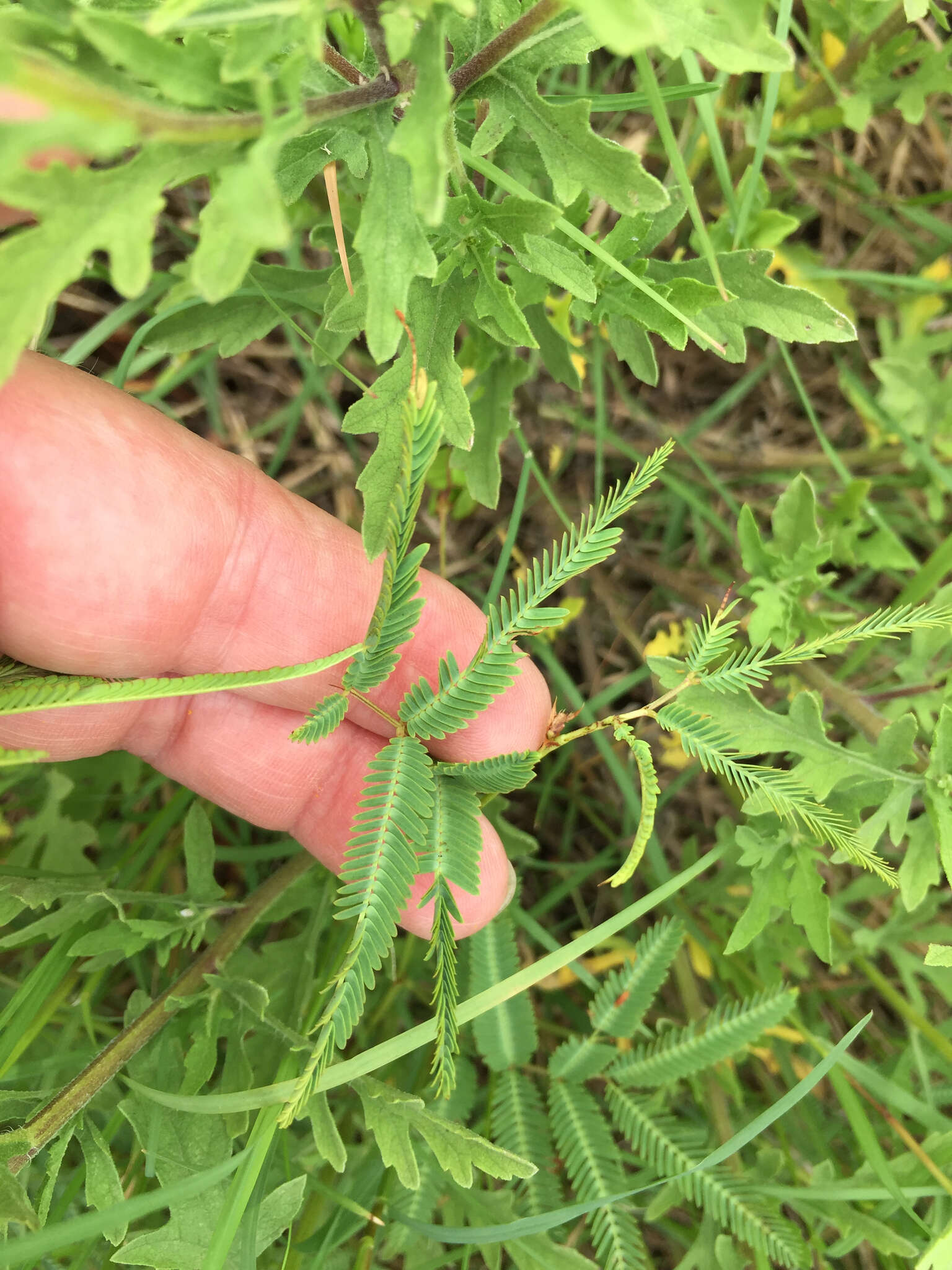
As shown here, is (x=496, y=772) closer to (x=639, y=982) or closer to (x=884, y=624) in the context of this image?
(x=884, y=624)

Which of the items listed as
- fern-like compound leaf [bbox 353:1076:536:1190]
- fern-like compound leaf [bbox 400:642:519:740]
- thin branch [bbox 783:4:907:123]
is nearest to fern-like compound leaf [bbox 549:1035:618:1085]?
fern-like compound leaf [bbox 353:1076:536:1190]

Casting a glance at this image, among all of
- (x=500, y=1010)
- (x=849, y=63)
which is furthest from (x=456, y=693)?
(x=849, y=63)

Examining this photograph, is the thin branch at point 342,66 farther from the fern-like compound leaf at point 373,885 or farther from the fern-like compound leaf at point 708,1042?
the fern-like compound leaf at point 708,1042

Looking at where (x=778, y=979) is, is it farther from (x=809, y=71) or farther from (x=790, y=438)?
(x=809, y=71)

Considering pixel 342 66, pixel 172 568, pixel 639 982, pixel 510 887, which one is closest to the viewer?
pixel 342 66

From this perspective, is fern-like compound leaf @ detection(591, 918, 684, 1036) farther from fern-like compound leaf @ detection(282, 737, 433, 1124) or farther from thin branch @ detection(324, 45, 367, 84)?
thin branch @ detection(324, 45, 367, 84)

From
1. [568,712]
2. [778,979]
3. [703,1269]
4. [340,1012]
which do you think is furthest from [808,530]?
[703,1269]
